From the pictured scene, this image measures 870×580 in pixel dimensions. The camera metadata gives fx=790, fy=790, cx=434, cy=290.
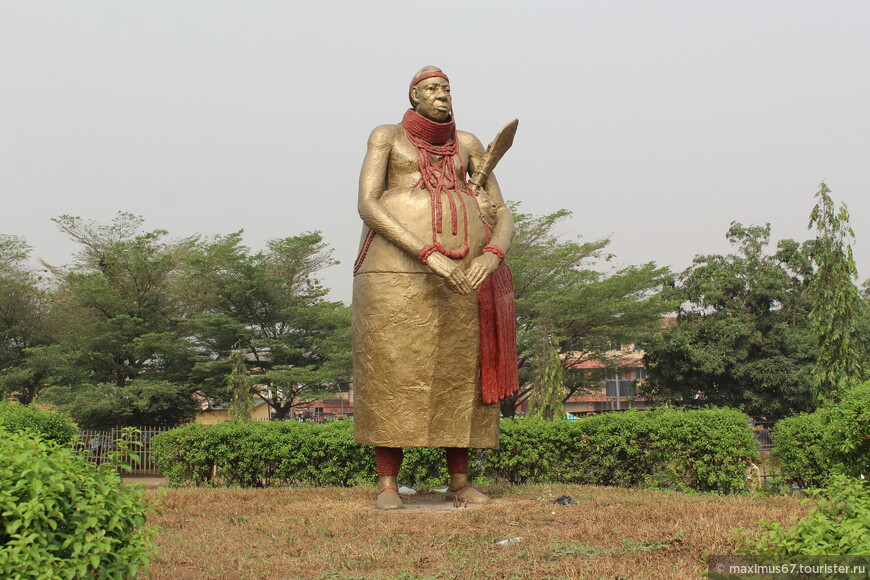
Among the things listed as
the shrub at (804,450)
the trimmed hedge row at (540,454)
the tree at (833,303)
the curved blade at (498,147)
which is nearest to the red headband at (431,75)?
the curved blade at (498,147)

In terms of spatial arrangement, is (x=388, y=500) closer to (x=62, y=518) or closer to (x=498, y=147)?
(x=498, y=147)

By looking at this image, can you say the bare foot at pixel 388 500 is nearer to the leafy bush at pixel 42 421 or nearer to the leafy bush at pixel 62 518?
the leafy bush at pixel 62 518

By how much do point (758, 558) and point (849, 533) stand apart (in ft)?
0.99

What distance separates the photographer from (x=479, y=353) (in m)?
5.60

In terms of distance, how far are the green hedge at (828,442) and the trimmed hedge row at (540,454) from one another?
644 millimetres

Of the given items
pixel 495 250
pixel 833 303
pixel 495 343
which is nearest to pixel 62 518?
pixel 495 250

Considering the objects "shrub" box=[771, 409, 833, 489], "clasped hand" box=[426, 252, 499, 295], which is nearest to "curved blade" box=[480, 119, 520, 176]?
"clasped hand" box=[426, 252, 499, 295]

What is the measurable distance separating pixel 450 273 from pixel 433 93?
57.2 inches

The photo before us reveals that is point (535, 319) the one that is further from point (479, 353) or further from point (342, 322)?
point (479, 353)

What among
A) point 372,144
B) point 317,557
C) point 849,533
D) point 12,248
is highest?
point 12,248

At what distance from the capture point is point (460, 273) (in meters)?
5.03

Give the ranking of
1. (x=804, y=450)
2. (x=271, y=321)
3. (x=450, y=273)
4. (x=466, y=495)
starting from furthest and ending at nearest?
(x=271, y=321) → (x=804, y=450) → (x=466, y=495) → (x=450, y=273)

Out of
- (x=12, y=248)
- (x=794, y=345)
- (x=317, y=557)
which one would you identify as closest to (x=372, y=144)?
(x=317, y=557)

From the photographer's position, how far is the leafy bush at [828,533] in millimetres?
2494
